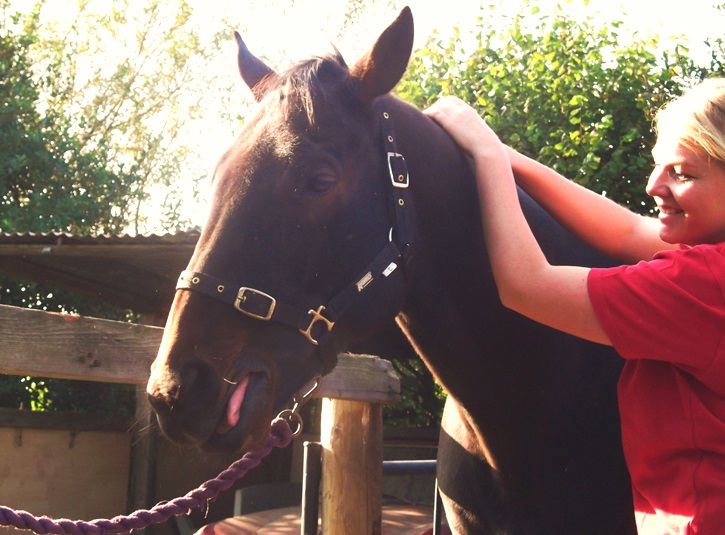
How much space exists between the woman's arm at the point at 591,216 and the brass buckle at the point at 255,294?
100 cm

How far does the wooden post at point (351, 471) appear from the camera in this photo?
10.6ft

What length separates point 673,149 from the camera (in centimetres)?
180

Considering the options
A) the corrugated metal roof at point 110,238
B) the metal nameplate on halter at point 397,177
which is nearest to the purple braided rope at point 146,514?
the metal nameplate on halter at point 397,177

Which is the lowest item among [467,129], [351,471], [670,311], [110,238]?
[351,471]

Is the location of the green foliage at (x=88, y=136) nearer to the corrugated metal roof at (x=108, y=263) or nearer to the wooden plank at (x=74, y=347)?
the corrugated metal roof at (x=108, y=263)

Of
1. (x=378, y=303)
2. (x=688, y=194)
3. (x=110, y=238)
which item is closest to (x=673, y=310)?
(x=688, y=194)

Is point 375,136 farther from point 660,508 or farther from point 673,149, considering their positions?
point 660,508

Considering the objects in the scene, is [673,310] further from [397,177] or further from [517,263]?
[397,177]

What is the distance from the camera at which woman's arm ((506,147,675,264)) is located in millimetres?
2381

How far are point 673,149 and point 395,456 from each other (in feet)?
23.0

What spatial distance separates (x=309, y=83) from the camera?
2.09 metres

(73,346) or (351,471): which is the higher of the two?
(73,346)

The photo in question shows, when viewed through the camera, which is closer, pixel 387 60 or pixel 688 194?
pixel 688 194

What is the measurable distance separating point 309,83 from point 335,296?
22.7 inches
